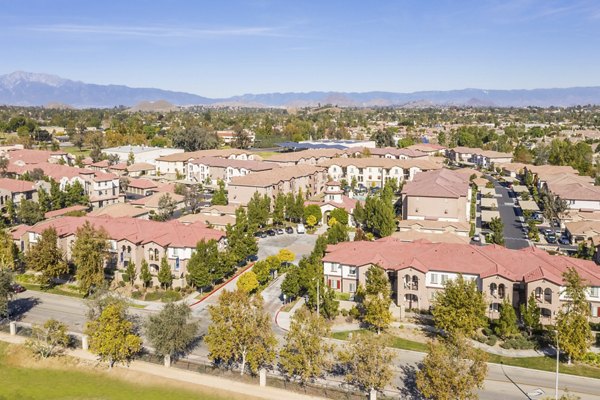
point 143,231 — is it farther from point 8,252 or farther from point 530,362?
point 530,362

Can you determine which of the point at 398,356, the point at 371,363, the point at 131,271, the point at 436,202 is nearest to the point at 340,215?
the point at 436,202

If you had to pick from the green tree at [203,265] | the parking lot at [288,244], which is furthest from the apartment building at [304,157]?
the green tree at [203,265]

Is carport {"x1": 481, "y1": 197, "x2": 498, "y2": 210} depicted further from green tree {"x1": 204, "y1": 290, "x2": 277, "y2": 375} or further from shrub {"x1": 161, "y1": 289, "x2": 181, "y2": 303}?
green tree {"x1": 204, "y1": 290, "x2": 277, "y2": 375}

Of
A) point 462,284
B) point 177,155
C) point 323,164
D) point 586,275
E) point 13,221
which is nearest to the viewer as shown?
point 462,284

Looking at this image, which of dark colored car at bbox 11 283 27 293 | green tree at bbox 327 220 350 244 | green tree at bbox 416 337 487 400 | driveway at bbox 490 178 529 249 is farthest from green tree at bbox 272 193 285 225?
green tree at bbox 416 337 487 400

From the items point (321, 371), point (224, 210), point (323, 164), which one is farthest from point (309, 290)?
point (323, 164)

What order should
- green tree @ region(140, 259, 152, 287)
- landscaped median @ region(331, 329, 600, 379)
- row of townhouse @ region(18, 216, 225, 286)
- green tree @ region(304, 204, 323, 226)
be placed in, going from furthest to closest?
green tree @ region(304, 204, 323, 226)
row of townhouse @ region(18, 216, 225, 286)
green tree @ region(140, 259, 152, 287)
landscaped median @ region(331, 329, 600, 379)

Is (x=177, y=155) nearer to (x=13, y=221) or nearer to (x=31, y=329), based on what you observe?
(x=13, y=221)
